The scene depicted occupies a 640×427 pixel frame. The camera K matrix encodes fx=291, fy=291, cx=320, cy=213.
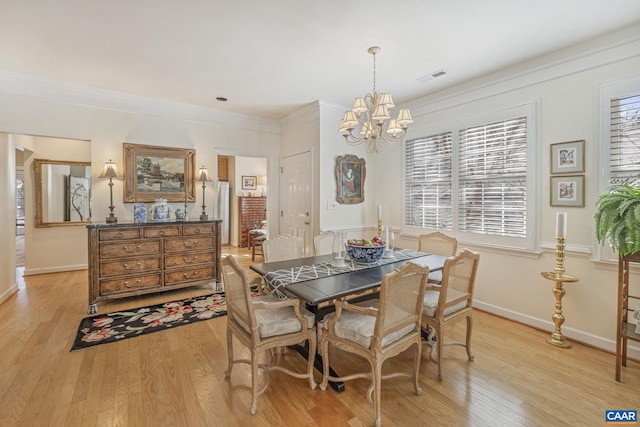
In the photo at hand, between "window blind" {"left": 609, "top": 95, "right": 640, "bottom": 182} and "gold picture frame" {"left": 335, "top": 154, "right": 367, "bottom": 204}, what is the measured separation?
2977 mm

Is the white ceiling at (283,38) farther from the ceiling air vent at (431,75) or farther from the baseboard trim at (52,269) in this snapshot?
the baseboard trim at (52,269)

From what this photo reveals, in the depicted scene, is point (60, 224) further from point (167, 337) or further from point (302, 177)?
point (302, 177)

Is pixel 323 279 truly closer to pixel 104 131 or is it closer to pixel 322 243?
pixel 322 243

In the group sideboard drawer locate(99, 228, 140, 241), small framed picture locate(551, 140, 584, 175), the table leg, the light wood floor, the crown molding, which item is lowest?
the light wood floor

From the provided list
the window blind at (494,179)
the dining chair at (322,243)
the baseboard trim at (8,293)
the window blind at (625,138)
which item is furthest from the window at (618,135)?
the baseboard trim at (8,293)

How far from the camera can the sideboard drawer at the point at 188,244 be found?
3.94m

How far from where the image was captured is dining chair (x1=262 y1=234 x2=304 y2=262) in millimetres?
2969

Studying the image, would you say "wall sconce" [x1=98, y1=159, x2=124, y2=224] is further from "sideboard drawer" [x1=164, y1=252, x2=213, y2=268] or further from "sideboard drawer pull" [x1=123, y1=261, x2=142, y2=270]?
"sideboard drawer" [x1=164, y1=252, x2=213, y2=268]

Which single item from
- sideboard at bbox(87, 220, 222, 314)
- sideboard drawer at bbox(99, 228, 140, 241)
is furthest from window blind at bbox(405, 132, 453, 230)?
sideboard drawer at bbox(99, 228, 140, 241)

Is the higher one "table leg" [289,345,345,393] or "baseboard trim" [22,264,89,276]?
"baseboard trim" [22,264,89,276]

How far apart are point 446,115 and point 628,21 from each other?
1753 mm

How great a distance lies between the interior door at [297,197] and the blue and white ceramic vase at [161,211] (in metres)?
1.94

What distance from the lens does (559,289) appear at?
109 inches

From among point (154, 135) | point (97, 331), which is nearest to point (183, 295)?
point (97, 331)
